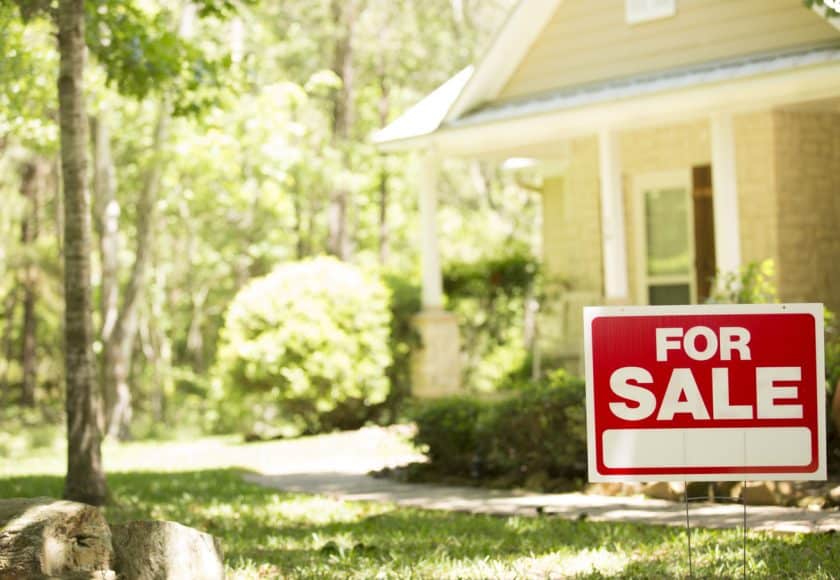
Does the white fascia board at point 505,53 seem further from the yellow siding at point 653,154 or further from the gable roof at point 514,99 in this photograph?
the yellow siding at point 653,154

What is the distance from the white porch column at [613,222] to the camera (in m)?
13.6

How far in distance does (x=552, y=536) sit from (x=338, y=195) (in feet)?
57.8

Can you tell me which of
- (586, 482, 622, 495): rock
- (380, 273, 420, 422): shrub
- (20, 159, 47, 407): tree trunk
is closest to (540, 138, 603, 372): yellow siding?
(380, 273, 420, 422): shrub

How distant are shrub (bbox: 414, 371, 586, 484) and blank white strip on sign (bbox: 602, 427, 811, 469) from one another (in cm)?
505

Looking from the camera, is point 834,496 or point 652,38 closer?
point 834,496

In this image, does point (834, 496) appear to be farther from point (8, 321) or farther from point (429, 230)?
point (8, 321)

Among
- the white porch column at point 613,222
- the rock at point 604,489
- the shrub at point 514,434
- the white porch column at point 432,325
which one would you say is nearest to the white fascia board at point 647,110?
the white porch column at point 613,222

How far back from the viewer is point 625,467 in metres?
4.97

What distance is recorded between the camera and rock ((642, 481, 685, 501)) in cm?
908

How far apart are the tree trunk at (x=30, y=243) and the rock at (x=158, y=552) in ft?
74.0

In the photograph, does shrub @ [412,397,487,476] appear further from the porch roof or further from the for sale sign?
the for sale sign

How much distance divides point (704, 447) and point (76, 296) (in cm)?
580

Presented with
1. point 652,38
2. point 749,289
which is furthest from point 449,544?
point 652,38

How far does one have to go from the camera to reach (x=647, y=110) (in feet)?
42.3
